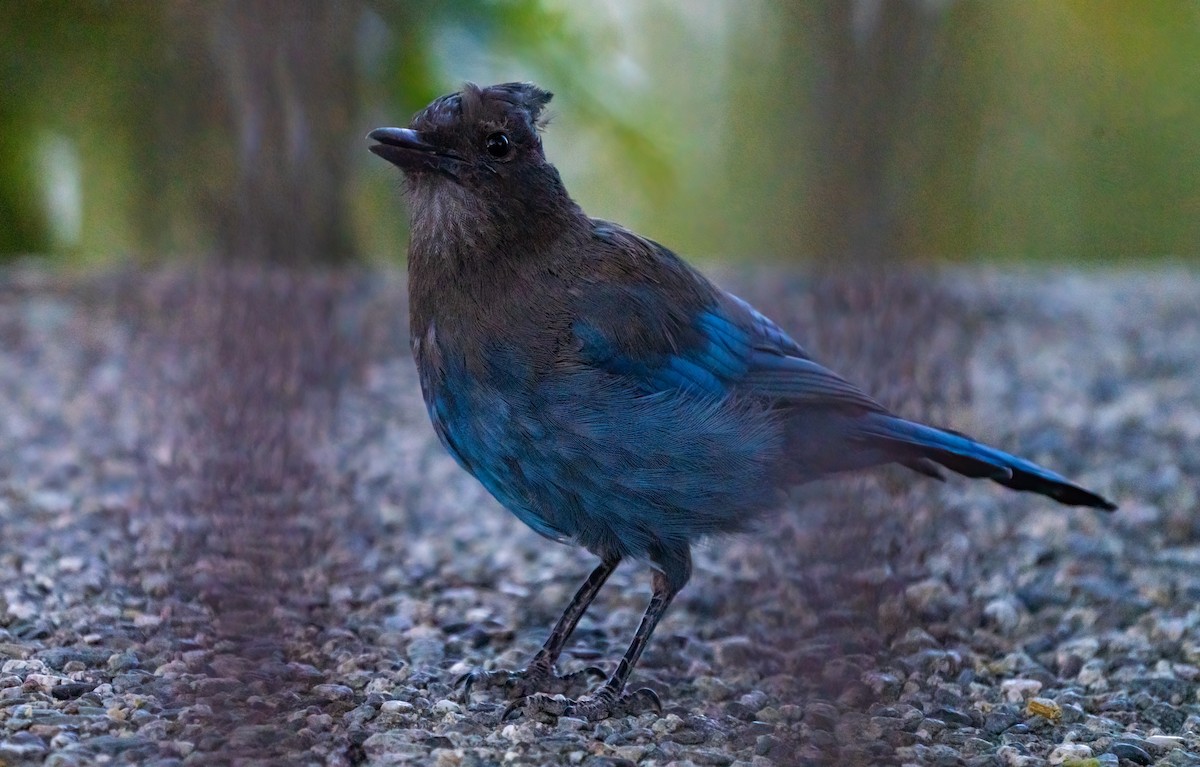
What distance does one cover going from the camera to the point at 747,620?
4211 mm

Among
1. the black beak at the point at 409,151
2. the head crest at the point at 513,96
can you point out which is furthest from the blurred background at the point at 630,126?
the head crest at the point at 513,96

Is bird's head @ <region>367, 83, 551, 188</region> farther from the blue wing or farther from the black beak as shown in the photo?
the blue wing

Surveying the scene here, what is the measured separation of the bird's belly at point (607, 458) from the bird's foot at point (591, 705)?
0.37m

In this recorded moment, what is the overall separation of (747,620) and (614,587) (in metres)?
0.60

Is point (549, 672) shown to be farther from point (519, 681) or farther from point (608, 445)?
point (608, 445)

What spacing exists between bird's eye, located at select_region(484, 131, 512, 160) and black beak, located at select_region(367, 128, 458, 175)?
0.34 feet

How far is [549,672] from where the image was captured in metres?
3.68

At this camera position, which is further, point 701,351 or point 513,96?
point 701,351

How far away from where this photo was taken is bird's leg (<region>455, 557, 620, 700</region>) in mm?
3613

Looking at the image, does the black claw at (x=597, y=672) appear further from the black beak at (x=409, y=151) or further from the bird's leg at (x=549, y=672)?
the black beak at (x=409, y=151)

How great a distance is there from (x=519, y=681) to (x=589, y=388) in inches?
31.5

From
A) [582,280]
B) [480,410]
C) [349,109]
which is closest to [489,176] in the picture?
[582,280]

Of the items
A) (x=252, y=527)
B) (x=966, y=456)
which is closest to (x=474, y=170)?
(x=966, y=456)

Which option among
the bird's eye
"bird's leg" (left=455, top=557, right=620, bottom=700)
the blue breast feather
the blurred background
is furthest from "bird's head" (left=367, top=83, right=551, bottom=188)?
"bird's leg" (left=455, top=557, right=620, bottom=700)
